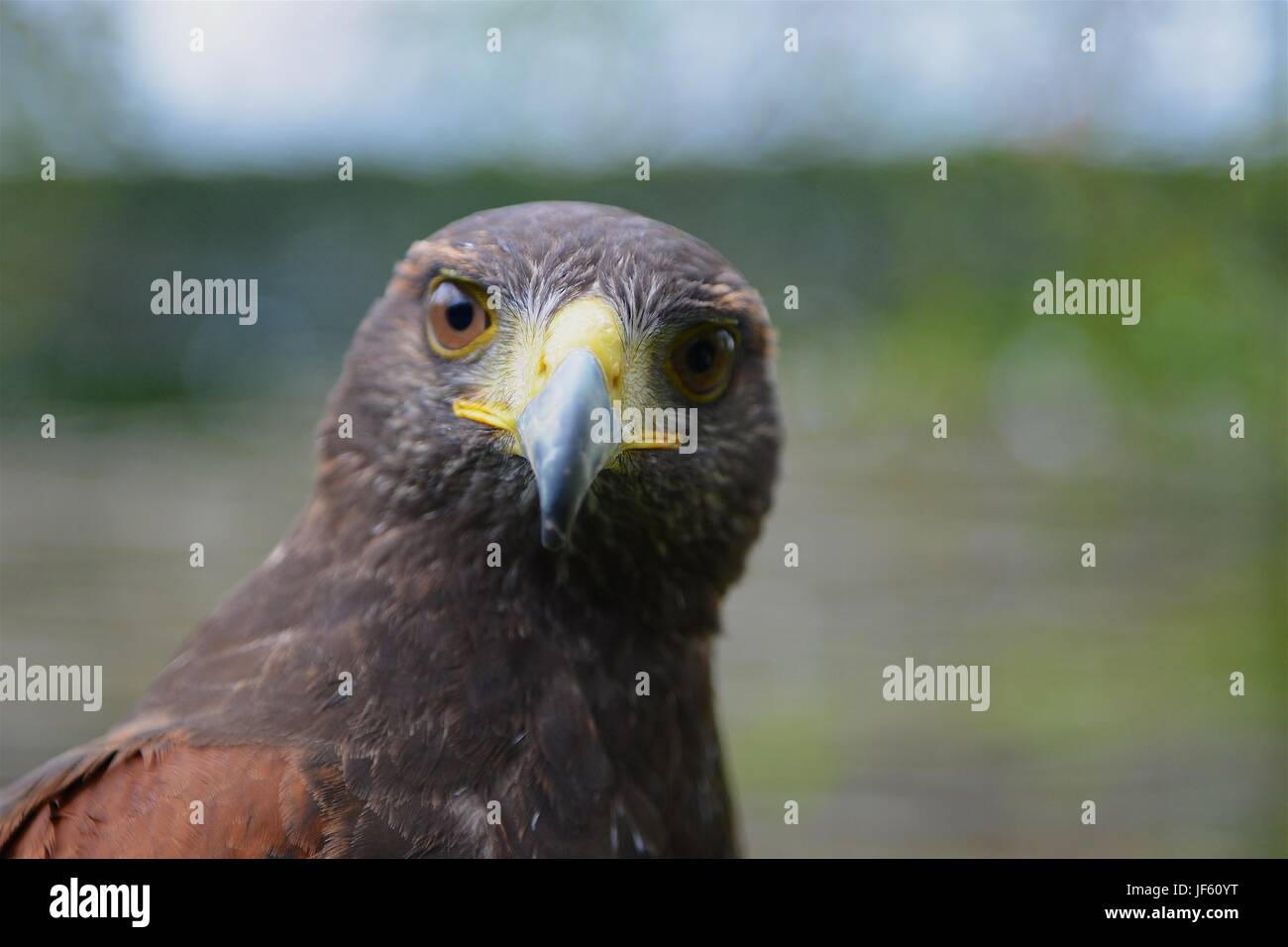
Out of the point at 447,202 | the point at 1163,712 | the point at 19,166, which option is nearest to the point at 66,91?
the point at 19,166

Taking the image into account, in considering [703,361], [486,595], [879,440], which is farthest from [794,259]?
[486,595]

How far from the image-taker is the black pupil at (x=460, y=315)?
2.09 meters

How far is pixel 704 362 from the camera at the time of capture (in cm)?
219

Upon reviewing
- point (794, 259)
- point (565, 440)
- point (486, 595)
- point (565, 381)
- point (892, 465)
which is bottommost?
point (486, 595)

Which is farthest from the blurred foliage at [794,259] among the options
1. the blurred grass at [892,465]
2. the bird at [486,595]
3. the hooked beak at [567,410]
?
the hooked beak at [567,410]

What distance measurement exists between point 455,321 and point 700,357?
47 centimetres

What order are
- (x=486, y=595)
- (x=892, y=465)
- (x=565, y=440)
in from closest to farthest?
(x=565, y=440) < (x=486, y=595) < (x=892, y=465)

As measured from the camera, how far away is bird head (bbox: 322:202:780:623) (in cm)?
198

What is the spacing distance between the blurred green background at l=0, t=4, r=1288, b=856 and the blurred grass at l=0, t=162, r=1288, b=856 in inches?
0.9

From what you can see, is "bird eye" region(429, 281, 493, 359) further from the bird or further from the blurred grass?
the blurred grass

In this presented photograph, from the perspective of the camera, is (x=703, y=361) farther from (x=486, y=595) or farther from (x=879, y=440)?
(x=879, y=440)

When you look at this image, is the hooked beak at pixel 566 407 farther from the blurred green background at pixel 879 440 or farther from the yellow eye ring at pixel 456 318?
the blurred green background at pixel 879 440

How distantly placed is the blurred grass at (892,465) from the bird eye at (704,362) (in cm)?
127
